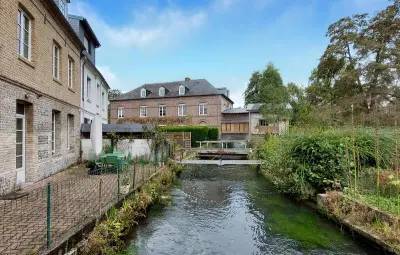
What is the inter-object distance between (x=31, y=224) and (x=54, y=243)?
46.9 inches

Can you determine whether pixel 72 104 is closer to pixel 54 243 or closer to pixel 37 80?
pixel 37 80

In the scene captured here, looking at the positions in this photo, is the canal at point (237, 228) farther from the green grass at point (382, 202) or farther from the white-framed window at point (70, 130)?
the white-framed window at point (70, 130)

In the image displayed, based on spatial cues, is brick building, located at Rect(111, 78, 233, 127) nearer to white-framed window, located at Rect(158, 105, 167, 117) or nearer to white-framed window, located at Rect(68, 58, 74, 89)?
white-framed window, located at Rect(158, 105, 167, 117)

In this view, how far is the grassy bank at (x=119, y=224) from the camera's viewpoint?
3961 millimetres

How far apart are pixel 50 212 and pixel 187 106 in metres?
30.1

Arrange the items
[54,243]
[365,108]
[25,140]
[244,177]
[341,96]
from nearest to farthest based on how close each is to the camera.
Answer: [54,243], [25,140], [244,177], [365,108], [341,96]

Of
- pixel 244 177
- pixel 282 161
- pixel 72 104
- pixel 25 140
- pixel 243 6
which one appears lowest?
pixel 244 177

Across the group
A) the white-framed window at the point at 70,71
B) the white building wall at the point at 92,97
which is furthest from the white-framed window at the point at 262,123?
the white-framed window at the point at 70,71

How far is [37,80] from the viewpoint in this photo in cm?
815

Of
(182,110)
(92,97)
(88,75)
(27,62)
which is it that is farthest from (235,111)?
(27,62)

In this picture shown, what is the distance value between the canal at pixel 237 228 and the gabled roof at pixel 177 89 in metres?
25.3

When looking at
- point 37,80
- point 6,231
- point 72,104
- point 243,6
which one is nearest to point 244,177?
point 243,6

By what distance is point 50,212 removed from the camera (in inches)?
173

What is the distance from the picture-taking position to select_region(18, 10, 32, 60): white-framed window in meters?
7.38
